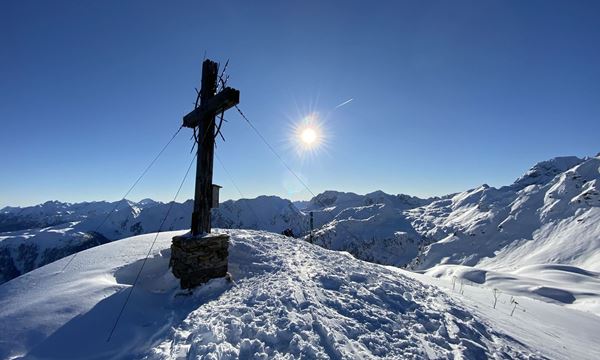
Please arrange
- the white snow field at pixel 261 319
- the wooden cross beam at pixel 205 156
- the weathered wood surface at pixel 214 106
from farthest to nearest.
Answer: the wooden cross beam at pixel 205 156 → the weathered wood surface at pixel 214 106 → the white snow field at pixel 261 319

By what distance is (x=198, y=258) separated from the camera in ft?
28.1

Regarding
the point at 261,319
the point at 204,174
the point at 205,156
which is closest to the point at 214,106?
the point at 205,156

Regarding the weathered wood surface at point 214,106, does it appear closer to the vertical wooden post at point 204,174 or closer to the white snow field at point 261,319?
the vertical wooden post at point 204,174

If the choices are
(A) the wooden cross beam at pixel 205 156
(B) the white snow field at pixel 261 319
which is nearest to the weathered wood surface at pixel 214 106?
(A) the wooden cross beam at pixel 205 156

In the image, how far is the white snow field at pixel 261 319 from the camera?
213 inches

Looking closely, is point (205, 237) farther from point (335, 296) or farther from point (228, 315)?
point (335, 296)

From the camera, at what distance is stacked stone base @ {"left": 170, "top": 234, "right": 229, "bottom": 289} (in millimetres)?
8344

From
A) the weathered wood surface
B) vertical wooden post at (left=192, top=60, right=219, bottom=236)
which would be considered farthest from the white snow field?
the weathered wood surface

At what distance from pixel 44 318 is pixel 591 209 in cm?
25484

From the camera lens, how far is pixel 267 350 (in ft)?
17.5

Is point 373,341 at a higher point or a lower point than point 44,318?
lower

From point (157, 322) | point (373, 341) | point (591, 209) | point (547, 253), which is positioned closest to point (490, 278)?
point (373, 341)

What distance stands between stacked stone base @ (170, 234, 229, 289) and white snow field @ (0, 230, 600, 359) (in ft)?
1.08

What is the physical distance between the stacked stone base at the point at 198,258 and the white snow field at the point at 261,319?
33 centimetres
